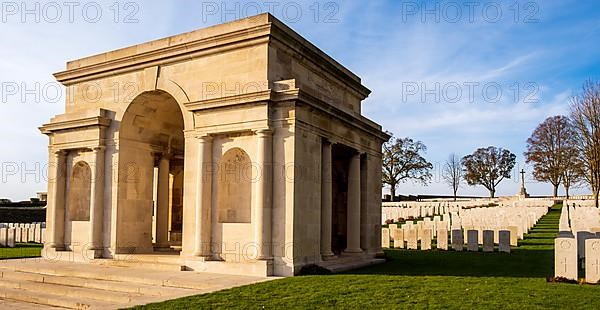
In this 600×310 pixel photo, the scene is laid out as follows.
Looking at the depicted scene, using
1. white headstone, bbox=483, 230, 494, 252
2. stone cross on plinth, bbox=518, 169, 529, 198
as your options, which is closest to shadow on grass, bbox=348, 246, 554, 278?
white headstone, bbox=483, 230, 494, 252

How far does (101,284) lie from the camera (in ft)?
38.4

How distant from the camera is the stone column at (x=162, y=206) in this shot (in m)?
18.3

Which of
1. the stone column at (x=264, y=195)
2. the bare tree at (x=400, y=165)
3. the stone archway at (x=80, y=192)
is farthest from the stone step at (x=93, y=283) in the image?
the bare tree at (x=400, y=165)

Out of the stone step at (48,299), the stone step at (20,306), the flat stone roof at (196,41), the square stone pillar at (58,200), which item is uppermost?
the flat stone roof at (196,41)

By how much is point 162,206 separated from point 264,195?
7397 millimetres

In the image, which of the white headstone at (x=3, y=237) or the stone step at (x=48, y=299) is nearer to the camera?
the stone step at (x=48, y=299)

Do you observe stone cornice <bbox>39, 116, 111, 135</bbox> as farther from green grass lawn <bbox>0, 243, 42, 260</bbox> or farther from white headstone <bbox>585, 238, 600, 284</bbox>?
white headstone <bbox>585, 238, 600, 284</bbox>

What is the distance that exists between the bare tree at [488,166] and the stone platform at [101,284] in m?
84.5

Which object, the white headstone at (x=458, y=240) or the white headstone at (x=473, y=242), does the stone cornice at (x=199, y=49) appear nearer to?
the white headstone at (x=458, y=240)

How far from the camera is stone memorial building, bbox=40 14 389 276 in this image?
1252 centimetres

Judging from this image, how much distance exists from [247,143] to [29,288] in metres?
6.00

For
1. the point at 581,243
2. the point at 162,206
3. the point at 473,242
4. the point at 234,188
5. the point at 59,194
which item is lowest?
the point at 473,242

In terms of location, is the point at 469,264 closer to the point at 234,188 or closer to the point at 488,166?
the point at 234,188

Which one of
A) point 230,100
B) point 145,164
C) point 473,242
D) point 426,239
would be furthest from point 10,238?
point 473,242
